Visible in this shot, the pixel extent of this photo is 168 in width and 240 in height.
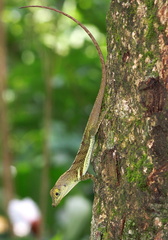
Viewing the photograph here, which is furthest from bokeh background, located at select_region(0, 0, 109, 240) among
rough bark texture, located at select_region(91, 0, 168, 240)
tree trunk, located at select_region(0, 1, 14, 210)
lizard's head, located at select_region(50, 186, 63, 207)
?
rough bark texture, located at select_region(91, 0, 168, 240)

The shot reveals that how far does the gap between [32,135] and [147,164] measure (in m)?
4.56

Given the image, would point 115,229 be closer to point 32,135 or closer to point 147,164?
point 147,164

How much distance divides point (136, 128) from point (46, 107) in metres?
2.72

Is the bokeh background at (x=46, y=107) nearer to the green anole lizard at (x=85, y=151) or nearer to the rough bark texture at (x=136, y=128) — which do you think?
the green anole lizard at (x=85, y=151)

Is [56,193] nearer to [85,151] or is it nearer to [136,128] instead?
[85,151]

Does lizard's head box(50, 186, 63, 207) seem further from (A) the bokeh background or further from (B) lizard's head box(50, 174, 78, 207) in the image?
(A) the bokeh background

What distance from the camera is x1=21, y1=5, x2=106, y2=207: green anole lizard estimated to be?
5.06 feet

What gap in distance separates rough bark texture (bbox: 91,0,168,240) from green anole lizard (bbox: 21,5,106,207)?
7 centimetres

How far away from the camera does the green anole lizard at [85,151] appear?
1541 mm

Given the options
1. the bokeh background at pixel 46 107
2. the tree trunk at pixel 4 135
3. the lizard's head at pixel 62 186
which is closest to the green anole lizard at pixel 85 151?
the lizard's head at pixel 62 186

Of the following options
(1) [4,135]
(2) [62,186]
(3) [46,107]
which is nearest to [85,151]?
(2) [62,186]

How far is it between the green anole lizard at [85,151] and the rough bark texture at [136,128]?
67mm

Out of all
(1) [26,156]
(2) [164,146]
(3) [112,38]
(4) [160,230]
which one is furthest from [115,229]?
(1) [26,156]

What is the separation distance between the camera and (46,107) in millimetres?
4070
